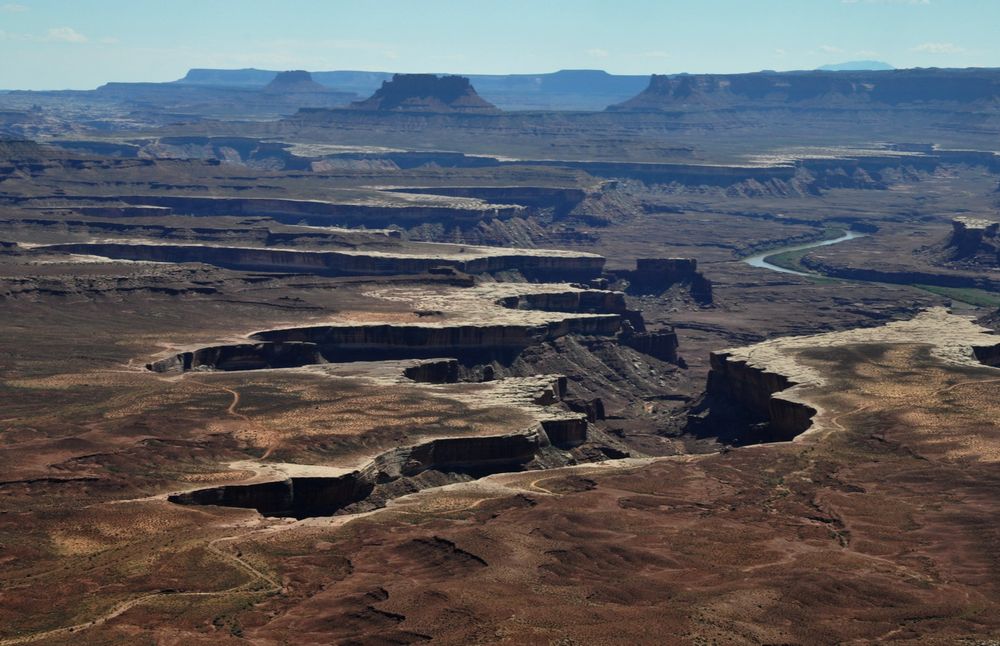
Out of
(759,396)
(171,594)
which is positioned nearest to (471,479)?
(171,594)

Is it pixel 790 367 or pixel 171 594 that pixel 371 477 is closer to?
pixel 171 594

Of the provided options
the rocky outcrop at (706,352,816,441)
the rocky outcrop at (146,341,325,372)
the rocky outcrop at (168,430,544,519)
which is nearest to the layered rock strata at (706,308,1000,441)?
the rocky outcrop at (706,352,816,441)

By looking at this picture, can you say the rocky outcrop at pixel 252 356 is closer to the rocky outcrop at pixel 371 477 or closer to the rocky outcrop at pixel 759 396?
the rocky outcrop at pixel 759 396

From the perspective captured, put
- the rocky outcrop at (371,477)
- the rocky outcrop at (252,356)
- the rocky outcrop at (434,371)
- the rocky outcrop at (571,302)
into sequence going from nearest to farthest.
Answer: the rocky outcrop at (371,477), the rocky outcrop at (434,371), the rocky outcrop at (252,356), the rocky outcrop at (571,302)

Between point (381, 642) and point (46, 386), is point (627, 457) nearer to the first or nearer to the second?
point (46, 386)

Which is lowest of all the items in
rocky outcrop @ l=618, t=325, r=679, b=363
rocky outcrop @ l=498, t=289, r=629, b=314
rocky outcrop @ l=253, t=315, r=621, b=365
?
rocky outcrop @ l=618, t=325, r=679, b=363

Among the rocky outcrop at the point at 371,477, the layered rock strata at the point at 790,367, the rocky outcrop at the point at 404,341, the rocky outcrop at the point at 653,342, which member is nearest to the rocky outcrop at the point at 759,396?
the layered rock strata at the point at 790,367

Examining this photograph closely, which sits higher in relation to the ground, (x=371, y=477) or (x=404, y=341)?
(x=371, y=477)

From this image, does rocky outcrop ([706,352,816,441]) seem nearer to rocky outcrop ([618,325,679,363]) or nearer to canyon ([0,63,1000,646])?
canyon ([0,63,1000,646])

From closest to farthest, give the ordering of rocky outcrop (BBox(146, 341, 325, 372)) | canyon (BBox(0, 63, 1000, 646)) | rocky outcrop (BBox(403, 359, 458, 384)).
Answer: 1. canyon (BBox(0, 63, 1000, 646))
2. rocky outcrop (BBox(403, 359, 458, 384))
3. rocky outcrop (BBox(146, 341, 325, 372))

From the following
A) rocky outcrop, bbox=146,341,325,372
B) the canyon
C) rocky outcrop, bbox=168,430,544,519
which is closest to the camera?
the canyon

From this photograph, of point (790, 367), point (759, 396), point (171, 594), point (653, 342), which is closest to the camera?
point (171, 594)
